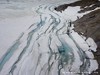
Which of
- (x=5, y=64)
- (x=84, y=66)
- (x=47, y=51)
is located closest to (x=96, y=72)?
(x=84, y=66)

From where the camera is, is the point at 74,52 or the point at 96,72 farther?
the point at 74,52

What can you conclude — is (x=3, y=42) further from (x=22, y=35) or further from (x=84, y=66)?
(x=84, y=66)

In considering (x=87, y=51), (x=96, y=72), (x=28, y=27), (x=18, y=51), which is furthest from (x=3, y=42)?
(x=96, y=72)

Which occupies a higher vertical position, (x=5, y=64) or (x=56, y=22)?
(x=5, y=64)

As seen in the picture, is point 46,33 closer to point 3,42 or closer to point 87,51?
point 3,42

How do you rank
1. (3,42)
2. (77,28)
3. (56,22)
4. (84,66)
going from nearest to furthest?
(84,66), (3,42), (77,28), (56,22)

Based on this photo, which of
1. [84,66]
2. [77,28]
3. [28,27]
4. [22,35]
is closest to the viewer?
[84,66]
